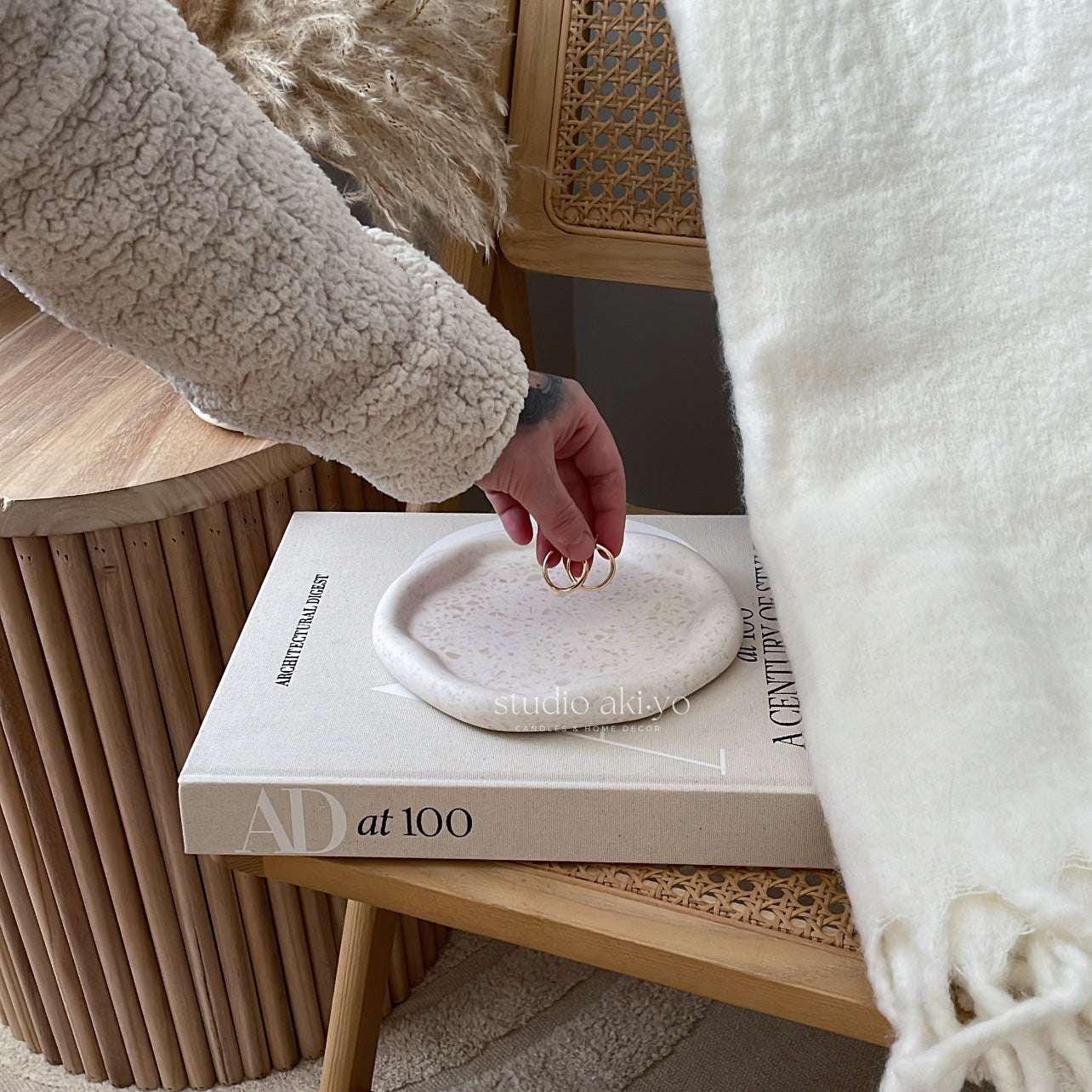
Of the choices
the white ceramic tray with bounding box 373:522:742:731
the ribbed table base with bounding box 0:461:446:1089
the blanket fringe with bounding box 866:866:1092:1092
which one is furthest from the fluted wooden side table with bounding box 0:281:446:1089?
the blanket fringe with bounding box 866:866:1092:1092

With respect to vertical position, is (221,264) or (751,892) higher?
(221,264)

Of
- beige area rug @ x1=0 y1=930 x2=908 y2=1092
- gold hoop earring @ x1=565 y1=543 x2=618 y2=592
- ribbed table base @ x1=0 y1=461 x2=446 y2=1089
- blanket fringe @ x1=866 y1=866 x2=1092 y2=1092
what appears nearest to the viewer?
blanket fringe @ x1=866 y1=866 x2=1092 y2=1092

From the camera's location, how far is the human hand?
0.46m

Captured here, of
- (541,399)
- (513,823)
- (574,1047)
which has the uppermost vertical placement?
(541,399)

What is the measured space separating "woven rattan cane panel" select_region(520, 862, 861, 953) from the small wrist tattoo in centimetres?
19

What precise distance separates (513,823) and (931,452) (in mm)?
265

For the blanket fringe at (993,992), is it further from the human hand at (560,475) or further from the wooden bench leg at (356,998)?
the wooden bench leg at (356,998)

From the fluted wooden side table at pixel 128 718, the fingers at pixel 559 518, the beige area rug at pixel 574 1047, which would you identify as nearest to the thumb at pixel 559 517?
the fingers at pixel 559 518

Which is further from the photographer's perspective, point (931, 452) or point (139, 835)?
point (139, 835)

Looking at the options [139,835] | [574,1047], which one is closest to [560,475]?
[139,835]

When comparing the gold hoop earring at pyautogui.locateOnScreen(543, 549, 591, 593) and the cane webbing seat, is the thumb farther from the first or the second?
the cane webbing seat

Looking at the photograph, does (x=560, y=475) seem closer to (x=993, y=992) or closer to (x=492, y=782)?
(x=492, y=782)

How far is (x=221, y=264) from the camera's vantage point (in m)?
0.37

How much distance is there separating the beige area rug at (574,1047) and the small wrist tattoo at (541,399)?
56cm
